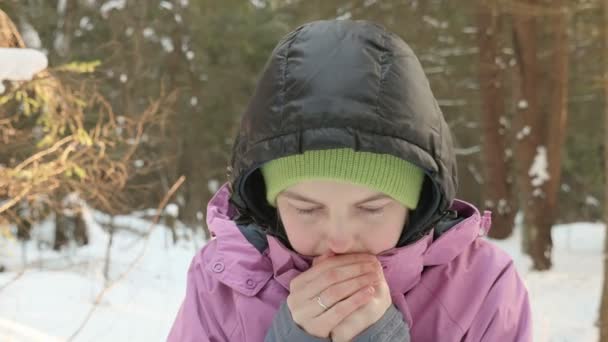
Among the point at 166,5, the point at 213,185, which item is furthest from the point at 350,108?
the point at 213,185

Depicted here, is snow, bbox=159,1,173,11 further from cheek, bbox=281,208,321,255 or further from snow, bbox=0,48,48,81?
cheek, bbox=281,208,321,255

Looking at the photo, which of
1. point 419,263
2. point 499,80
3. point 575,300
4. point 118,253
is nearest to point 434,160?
point 419,263

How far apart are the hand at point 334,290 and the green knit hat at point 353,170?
15 centimetres

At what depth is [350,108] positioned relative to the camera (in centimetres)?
115

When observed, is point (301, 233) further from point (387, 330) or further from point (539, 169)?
point (539, 169)

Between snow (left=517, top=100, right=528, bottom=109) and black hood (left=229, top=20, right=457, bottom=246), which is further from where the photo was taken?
snow (left=517, top=100, right=528, bottom=109)

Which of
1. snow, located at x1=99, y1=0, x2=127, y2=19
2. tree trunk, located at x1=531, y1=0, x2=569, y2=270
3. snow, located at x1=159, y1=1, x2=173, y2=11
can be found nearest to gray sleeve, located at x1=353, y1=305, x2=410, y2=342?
tree trunk, located at x1=531, y1=0, x2=569, y2=270

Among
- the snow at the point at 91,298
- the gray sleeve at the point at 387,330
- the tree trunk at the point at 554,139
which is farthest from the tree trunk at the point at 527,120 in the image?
the gray sleeve at the point at 387,330

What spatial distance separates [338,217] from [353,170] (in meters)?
0.10

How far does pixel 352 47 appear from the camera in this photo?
121cm

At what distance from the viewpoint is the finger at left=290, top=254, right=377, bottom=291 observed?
118 cm

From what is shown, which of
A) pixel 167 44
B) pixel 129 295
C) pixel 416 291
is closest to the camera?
pixel 416 291

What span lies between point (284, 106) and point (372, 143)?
194 mm

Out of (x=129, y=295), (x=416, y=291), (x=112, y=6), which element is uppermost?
(x=416, y=291)
